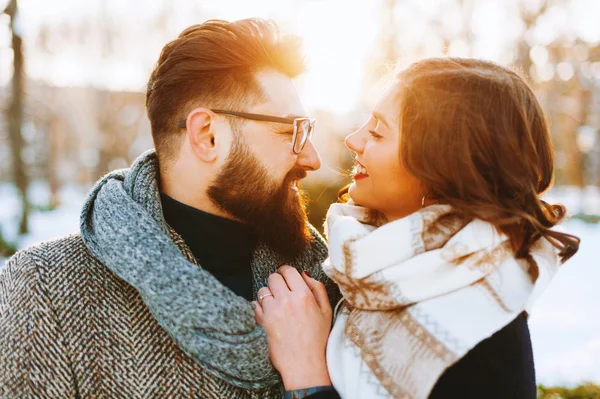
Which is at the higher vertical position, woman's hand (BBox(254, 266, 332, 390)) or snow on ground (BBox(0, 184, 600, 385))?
woman's hand (BBox(254, 266, 332, 390))

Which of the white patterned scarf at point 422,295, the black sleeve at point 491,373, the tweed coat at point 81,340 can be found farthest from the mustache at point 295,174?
the black sleeve at point 491,373

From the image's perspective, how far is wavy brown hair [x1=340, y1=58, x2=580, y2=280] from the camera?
174cm

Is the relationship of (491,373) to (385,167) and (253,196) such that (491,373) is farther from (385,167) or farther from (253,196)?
(253,196)

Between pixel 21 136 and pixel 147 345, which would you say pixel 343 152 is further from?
pixel 147 345

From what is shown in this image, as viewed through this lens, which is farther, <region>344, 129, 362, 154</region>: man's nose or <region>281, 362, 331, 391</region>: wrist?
<region>344, 129, 362, 154</region>: man's nose

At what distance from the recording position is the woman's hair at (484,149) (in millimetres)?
1739

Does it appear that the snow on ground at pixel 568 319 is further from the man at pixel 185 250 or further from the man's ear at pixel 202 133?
the man's ear at pixel 202 133

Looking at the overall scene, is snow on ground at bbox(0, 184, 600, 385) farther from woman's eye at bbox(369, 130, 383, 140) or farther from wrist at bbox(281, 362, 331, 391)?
wrist at bbox(281, 362, 331, 391)

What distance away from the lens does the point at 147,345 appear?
1.80 meters

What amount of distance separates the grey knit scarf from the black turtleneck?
27cm

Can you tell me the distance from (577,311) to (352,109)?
939 centimetres

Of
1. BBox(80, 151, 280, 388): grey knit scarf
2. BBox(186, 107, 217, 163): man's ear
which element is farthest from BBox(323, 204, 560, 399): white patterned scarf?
BBox(186, 107, 217, 163): man's ear

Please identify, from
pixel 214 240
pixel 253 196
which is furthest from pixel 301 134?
pixel 214 240

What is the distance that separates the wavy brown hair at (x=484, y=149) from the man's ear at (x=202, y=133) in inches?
30.7
